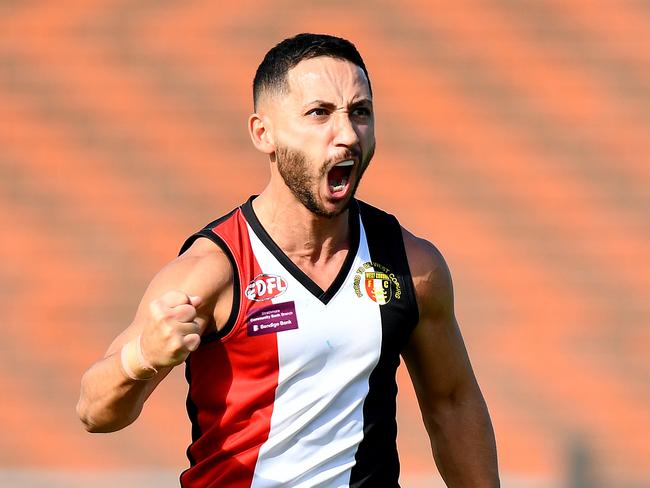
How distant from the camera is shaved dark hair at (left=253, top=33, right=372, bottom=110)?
9.83ft

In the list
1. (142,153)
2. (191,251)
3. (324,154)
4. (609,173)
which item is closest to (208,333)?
(191,251)

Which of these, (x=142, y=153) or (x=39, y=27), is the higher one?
(x=39, y=27)

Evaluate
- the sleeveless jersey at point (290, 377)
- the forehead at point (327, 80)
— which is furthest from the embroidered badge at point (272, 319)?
the forehead at point (327, 80)

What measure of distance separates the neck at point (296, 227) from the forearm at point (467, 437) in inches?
23.3

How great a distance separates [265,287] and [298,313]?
107 mm

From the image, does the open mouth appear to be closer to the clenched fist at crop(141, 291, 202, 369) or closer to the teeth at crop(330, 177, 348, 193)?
the teeth at crop(330, 177, 348, 193)

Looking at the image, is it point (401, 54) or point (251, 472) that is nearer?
point (251, 472)

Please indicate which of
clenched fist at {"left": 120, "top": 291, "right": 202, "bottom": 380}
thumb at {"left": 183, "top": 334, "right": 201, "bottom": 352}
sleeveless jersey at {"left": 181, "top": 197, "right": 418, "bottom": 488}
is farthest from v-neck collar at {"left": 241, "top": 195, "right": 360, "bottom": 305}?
thumb at {"left": 183, "top": 334, "right": 201, "bottom": 352}

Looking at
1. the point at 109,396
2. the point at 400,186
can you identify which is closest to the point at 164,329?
the point at 109,396

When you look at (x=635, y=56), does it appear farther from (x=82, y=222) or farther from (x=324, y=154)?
(x=324, y=154)

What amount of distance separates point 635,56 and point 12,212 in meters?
3.28

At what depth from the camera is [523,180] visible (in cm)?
587

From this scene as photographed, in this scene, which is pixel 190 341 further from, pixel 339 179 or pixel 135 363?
pixel 339 179

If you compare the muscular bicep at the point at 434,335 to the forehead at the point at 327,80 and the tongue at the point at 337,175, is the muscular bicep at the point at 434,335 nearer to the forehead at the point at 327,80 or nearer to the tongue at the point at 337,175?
the tongue at the point at 337,175
